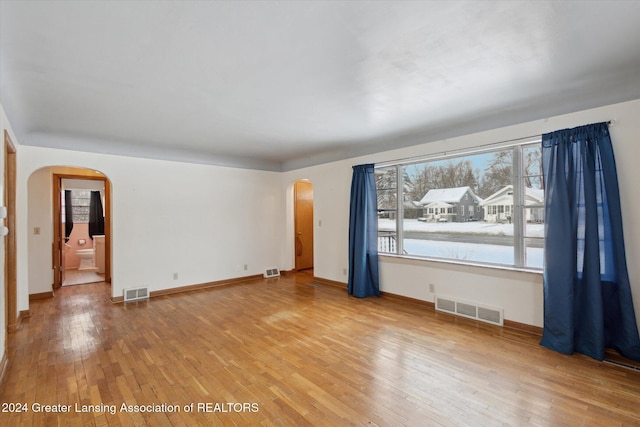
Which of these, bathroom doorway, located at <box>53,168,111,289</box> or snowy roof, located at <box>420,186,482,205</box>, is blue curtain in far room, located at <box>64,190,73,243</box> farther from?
snowy roof, located at <box>420,186,482,205</box>

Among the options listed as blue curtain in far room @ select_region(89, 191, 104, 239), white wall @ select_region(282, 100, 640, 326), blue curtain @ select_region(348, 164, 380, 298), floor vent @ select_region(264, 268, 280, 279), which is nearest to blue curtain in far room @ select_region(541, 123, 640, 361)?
white wall @ select_region(282, 100, 640, 326)

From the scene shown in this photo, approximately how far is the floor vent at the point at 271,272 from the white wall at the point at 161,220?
15 cm

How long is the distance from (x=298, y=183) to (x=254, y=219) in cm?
155

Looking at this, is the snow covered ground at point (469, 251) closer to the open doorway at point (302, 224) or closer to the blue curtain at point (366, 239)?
the blue curtain at point (366, 239)

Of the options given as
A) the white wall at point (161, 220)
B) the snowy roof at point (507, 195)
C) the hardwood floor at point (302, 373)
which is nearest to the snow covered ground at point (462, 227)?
the snowy roof at point (507, 195)

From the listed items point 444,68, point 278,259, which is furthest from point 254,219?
point 444,68

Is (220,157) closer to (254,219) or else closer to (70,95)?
(254,219)

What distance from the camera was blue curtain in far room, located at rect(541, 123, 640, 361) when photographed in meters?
2.77

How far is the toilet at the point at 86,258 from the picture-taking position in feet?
25.3

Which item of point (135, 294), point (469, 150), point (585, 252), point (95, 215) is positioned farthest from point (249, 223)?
point (585, 252)

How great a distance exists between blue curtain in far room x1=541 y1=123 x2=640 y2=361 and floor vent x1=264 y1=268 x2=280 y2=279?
4864mm

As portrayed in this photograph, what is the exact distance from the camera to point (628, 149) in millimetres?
2789

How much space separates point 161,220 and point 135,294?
1.27 metres

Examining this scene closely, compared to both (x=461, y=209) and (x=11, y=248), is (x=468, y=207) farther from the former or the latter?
(x=11, y=248)
